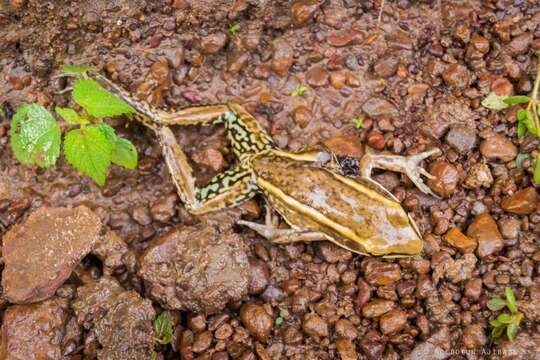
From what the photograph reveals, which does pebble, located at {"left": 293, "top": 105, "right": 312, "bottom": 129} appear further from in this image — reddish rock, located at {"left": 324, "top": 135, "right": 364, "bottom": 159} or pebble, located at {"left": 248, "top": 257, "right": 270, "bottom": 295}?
pebble, located at {"left": 248, "top": 257, "right": 270, "bottom": 295}

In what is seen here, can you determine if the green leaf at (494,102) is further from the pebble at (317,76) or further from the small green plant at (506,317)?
the small green plant at (506,317)

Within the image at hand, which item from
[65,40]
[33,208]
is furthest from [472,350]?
[65,40]

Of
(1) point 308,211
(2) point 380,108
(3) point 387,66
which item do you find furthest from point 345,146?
(3) point 387,66

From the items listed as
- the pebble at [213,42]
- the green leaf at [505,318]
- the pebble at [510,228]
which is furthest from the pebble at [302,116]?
the green leaf at [505,318]

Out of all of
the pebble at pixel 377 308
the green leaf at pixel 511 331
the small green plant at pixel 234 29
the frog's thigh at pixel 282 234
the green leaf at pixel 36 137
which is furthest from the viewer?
the small green plant at pixel 234 29

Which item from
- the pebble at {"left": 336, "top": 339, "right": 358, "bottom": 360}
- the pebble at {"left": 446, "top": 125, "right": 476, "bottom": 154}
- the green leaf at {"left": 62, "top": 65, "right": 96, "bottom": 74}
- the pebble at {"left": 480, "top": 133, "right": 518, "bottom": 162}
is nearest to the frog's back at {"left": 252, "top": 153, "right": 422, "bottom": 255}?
the pebble at {"left": 336, "top": 339, "right": 358, "bottom": 360}

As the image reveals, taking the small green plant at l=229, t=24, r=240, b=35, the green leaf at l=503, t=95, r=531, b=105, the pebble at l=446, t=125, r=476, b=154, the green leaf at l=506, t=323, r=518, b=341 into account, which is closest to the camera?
the green leaf at l=506, t=323, r=518, b=341
